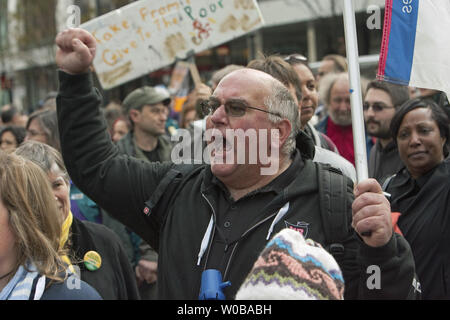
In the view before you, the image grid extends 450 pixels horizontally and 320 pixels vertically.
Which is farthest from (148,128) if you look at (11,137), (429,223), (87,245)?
(429,223)

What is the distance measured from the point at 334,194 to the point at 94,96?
1.06 m

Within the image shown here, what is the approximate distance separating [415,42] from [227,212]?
1.14 metres

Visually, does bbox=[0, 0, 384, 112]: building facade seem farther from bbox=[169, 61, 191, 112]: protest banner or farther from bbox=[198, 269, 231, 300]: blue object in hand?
bbox=[198, 269, 231, 300]: blue object in hand

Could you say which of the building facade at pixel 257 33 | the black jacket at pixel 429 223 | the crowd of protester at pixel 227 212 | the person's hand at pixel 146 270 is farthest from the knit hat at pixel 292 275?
the building facade at pixel 257 33

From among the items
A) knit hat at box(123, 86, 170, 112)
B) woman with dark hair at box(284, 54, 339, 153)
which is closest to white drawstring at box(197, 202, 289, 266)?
woman with dark hair at box(284, 54, 339, 153)

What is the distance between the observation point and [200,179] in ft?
9.22

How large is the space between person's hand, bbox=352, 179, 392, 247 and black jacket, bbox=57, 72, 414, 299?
89mm

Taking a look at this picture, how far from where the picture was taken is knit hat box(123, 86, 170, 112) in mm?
6148

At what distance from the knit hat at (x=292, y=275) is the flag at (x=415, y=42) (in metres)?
1.53

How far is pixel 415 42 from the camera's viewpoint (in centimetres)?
288

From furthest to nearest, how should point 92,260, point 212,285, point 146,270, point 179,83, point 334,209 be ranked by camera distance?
point 179,83, point 146,270, point 92,260, point 334,209, point 212,285

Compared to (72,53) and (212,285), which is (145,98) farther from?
(212,285)

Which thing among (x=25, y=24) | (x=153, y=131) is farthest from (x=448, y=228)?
(x=25, y=24)

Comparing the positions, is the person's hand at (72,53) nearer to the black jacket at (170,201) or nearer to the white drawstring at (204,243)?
the black jacket at (170,201)
